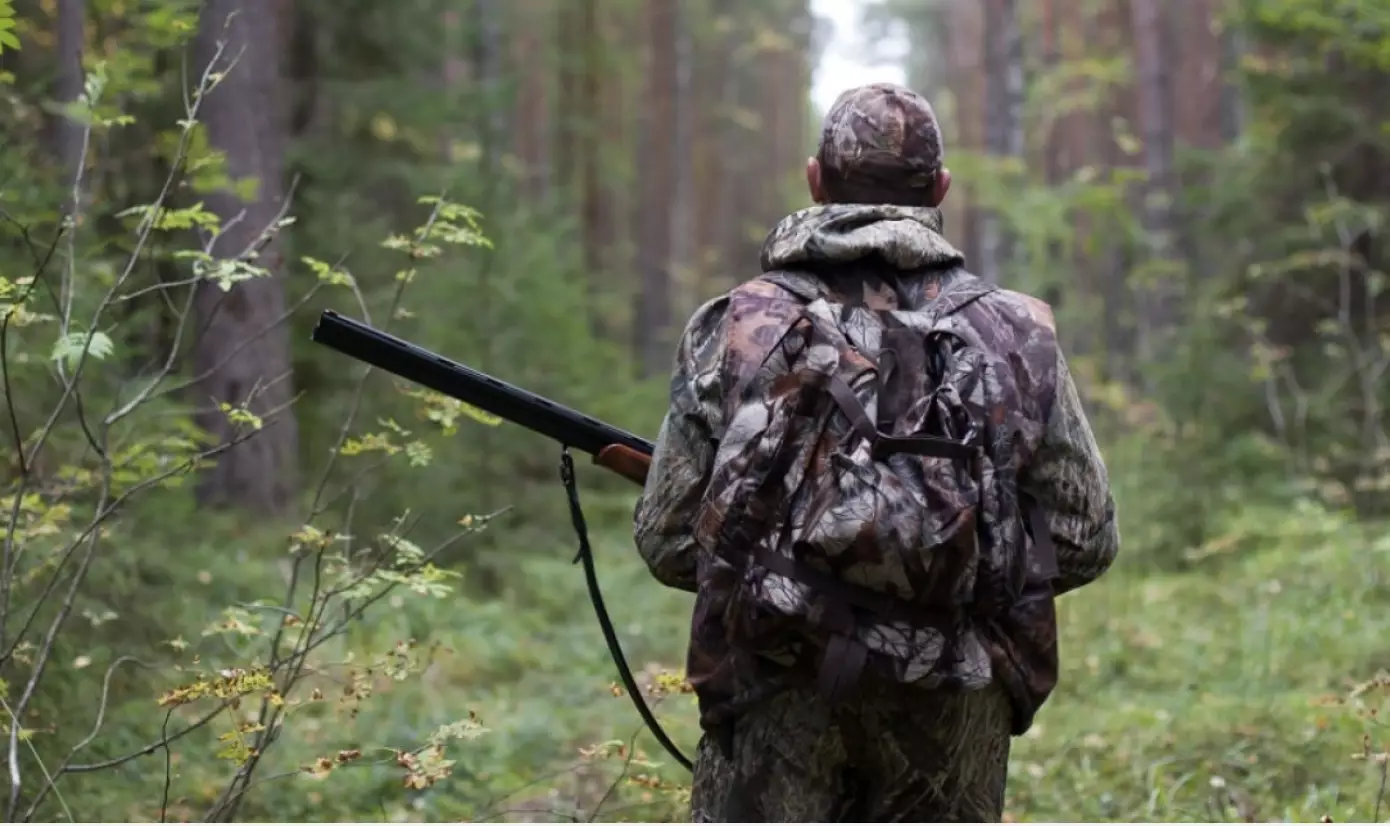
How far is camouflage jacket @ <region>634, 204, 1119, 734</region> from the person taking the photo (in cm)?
256

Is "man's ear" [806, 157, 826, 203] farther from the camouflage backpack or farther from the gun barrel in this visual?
the gun barrel

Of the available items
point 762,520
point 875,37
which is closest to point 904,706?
point 762,520

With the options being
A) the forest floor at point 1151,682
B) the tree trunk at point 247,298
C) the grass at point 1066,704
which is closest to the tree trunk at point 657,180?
the forest floor at point 1151,682

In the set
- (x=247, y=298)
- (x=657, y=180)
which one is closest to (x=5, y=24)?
(x=247, y=298)

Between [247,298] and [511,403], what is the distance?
6.80 m

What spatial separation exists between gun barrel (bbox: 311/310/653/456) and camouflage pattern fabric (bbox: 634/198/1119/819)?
655mm

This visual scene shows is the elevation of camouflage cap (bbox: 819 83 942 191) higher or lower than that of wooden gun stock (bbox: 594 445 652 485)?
higher

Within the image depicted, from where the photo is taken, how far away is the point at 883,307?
2625 mm

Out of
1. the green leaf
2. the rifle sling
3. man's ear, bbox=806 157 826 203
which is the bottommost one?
the rifle sling

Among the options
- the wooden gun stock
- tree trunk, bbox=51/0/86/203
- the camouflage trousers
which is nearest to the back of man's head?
the wooden gun stock

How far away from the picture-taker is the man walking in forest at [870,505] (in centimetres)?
241

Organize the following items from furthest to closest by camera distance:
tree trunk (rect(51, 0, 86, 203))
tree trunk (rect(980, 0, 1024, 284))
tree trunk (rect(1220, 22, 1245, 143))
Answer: tree trunk (rect(1220, 22, 1245, 143)), tree trunk (rect(980, 0, 1024, 284)), tree trunk (rect(51, 0, 86, 203))

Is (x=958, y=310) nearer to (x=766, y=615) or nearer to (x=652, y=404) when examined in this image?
(x=766, y=615)

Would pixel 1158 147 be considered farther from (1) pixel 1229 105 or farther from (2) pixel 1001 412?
(2) pixel 1001 412
